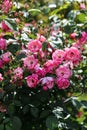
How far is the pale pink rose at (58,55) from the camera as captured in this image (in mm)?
2271

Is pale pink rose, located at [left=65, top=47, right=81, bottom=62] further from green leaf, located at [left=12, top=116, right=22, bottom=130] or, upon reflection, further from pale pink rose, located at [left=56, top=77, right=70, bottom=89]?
green leaf, located at [left=12, top=116, right=22, bottom=130]

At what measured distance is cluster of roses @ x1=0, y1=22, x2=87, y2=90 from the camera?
2217 millimetres

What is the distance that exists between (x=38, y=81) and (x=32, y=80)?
52mm

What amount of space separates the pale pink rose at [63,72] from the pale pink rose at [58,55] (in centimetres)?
6

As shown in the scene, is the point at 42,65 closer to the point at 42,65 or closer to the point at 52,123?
the point at 42,65

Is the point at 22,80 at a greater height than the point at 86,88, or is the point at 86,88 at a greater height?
the point at 22,80

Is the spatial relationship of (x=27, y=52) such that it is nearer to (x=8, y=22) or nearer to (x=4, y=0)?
(x=8, y=22)

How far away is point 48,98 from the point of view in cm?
230

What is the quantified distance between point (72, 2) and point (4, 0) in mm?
830

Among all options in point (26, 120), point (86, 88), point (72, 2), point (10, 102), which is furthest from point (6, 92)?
point (72, 2)

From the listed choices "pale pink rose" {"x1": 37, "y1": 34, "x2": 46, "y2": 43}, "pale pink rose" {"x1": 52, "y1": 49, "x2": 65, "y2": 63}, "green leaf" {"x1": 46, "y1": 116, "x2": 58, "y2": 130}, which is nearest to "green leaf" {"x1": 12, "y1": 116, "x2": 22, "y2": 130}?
"green leaf" {"x1": 46, "y1": 116, "x2": 58, "y2": 130}

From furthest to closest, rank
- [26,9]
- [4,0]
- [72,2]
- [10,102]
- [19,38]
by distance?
[72,2] < [26,9] < [4,0] < [19,38] < [10,102]

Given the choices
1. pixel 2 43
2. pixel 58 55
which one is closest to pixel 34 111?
pixel 58 55

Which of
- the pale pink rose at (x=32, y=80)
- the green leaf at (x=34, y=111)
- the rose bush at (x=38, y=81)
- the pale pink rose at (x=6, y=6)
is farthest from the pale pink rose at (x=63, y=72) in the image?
the pale pink rose at (x=6, y=6)
